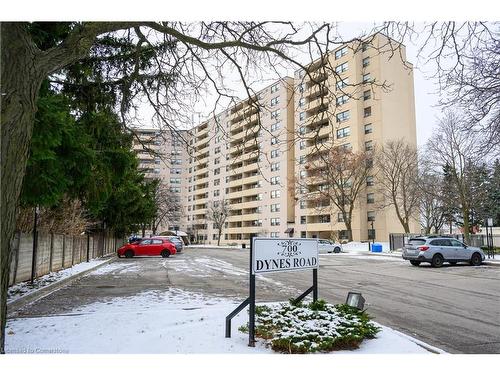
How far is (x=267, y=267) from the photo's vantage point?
18.4 ft

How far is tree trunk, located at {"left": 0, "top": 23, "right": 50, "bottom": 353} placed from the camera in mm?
4340

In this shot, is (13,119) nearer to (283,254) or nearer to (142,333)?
(142,333)

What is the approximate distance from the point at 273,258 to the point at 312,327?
1.03 m

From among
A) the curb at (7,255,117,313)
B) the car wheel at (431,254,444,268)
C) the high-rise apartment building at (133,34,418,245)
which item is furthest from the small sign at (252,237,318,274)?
the high-rise apartment building at (133,34,418,245)

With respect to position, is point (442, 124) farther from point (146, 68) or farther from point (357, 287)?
point (146, 68)

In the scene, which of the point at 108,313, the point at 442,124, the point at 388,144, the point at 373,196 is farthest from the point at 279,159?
the point at 108,313

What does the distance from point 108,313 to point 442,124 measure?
106 feet

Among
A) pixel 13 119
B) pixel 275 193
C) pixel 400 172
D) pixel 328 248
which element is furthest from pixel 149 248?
pixel 275 193

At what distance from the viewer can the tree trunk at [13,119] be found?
4.34 metres

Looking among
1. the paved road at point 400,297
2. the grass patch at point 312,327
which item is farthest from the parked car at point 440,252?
the grass patch at point 312,327

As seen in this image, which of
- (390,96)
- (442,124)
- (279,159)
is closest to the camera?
(442,124)

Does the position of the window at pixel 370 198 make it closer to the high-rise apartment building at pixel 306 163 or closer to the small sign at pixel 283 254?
the high-rise apartment building at pixel 306 163

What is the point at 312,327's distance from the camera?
5391 millimetres

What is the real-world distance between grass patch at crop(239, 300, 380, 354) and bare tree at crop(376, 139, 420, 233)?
1650 inches
